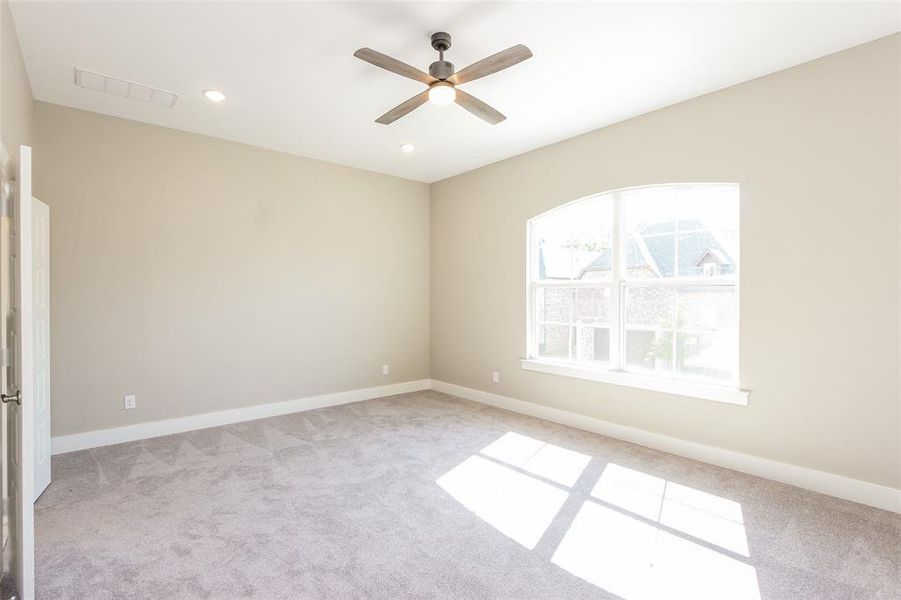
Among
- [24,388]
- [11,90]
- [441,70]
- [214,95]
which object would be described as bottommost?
[24,388]

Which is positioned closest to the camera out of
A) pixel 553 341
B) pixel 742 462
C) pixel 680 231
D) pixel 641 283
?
pixel 742 462

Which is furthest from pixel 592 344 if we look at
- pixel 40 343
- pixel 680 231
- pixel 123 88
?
pixel 123 88

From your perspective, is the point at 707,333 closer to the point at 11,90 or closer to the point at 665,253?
the point at 665,253

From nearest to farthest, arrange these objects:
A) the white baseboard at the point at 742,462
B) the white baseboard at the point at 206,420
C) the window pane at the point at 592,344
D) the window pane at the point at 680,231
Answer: the white baseboard at the point at 742,462, the window pane at the point at 680,231, the white baseboard at the point at 206,420, the window pane at the point at 592,344

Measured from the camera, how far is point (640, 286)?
12.3ft

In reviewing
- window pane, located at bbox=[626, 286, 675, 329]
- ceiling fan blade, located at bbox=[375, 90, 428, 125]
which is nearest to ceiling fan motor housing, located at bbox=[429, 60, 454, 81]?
ceiling fan blade, located at bbox=[375, 90, 428, 125]

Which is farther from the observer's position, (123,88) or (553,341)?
(553,341)

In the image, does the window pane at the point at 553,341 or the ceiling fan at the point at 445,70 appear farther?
the window pane at the point at 553,341

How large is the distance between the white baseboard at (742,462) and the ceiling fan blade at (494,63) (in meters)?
3.07

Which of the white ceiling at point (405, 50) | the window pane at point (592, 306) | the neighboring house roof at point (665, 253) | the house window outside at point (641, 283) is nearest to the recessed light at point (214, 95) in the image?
the white ceiling at point (405, 50)

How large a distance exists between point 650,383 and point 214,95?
4204mm

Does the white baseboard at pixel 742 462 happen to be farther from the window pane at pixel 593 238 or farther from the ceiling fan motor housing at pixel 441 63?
the ceiling fan motor housing at pixel 441 63

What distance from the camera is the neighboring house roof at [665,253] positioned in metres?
3.36

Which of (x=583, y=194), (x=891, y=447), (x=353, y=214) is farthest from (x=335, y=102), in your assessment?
(x=891, y=447)
